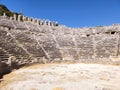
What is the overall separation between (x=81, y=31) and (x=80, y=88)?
28.9 meters

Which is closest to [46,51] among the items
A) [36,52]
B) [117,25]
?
[36,52]

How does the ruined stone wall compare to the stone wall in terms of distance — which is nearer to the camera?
the stone wall

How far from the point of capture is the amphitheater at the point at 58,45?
88.5 feet

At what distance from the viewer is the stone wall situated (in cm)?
2830

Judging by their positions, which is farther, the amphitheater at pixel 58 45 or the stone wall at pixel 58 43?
the stone wall at pixel 58 43

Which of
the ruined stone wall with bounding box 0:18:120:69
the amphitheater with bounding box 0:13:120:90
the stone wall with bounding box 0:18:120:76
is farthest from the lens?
the ruined stone wall with bounding box 0:18:120:69

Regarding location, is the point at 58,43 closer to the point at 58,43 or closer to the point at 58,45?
the point at 58,43

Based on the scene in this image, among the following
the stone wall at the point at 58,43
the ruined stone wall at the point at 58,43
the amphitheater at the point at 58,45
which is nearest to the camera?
the amphitheater at the point at 58,45

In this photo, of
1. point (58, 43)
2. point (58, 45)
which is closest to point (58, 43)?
point (58, 43)

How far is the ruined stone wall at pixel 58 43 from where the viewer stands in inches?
1120

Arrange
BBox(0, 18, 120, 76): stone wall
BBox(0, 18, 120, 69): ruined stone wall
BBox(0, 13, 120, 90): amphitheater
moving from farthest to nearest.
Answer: BBox(0, 18, 120, 69): ruined stone wall < BBox(0, 18, 120, 76): stone wall < BBox(0, 13, 120, 90): amphitheater

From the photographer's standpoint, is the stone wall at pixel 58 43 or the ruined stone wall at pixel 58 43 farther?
the ruined stone wall at pixel 58 43

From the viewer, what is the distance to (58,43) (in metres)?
35.7

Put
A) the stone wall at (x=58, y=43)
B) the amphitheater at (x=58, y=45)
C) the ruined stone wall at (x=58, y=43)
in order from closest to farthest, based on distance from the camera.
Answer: the amphitheater at (x=58, y=45) → the stone wall at (x=58, y=43) → the ruined stone wall at (x=58, y=43)
